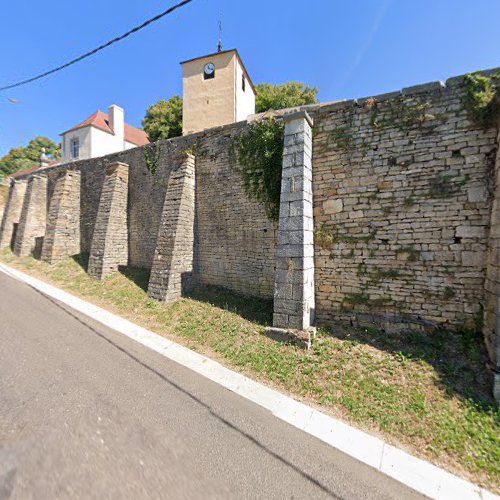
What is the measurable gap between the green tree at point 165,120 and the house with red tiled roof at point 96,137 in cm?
399

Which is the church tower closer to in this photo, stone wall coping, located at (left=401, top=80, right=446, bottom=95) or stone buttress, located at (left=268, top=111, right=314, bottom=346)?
stone buttress, located at (left=268, top=111, right=314, bottom=346)

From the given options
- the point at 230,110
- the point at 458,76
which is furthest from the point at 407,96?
the point at 230,110

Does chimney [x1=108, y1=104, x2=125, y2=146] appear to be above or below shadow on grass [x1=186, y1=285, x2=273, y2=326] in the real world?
above

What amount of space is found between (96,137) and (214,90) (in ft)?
41.4

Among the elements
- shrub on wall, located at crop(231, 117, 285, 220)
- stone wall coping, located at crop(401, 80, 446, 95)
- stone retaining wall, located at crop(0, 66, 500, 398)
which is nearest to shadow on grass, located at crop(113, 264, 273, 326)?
stone retaining wall, located at crop(0, 66, 500, 398)

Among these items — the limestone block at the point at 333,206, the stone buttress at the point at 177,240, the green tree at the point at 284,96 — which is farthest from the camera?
the green tree at the point at 284,96

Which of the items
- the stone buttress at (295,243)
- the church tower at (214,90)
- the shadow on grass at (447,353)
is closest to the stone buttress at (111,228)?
the church tower at (214,90)

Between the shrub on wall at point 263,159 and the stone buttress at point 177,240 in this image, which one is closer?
the shrub on wall at point 263,159

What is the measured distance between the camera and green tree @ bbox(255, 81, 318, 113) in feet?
63.3

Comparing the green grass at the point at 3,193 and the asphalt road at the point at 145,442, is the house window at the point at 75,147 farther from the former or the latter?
the asphalt road at the point at 145,442

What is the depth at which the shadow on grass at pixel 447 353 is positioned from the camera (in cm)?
394

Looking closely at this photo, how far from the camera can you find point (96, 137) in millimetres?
21266

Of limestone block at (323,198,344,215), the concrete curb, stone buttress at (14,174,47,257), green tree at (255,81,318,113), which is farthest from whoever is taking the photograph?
green tree at (255,81,318,113)

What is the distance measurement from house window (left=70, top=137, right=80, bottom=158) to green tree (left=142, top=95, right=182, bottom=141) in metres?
6.74
